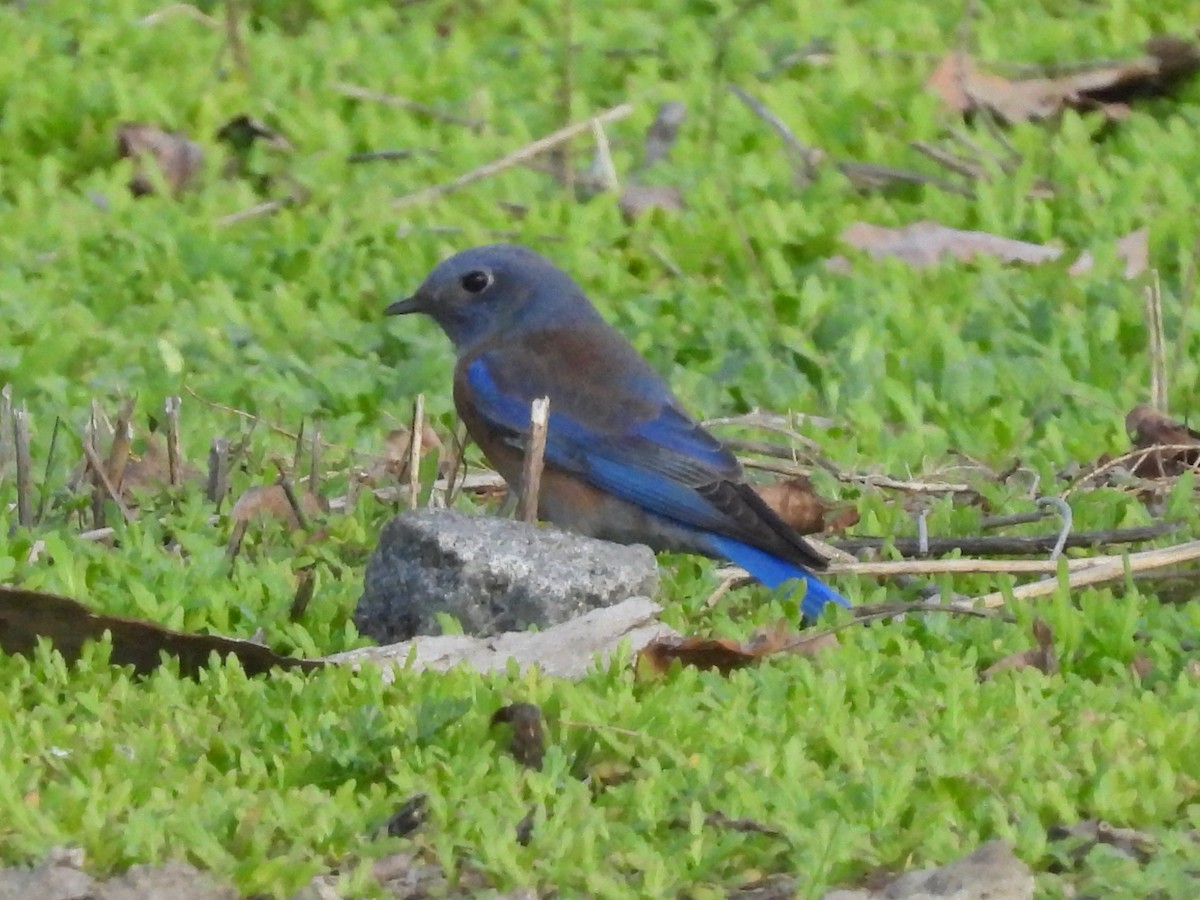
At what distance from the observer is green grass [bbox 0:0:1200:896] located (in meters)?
3.80

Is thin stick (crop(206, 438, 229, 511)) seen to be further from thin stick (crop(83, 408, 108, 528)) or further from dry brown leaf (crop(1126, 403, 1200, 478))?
dry brown leaf (crop(1126, 403, 1200, 478))

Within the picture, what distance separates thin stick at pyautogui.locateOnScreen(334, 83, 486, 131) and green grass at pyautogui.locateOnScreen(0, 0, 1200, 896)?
0.07m

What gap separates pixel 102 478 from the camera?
5.52 meters

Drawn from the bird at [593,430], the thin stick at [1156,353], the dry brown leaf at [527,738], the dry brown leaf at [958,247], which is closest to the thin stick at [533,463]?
the bird at [593,430]

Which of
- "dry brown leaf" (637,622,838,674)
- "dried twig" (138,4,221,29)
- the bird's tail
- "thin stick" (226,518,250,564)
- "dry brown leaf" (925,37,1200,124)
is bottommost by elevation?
"thin stick" (226,518,250,564)

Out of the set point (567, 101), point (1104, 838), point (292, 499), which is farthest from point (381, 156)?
point (1104, 838)

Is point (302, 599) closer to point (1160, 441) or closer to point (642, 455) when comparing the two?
point (642, 455)

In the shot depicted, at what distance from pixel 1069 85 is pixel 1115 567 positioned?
185 inches

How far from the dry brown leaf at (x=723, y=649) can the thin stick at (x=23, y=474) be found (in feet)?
5.66

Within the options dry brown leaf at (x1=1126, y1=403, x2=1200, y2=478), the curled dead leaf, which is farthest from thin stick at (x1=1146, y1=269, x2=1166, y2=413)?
the curled dead leaf

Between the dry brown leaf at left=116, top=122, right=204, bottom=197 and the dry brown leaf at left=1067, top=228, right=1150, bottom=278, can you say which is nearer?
the dry brown leaf at left=1067, top=228, right=1150, bottom=278

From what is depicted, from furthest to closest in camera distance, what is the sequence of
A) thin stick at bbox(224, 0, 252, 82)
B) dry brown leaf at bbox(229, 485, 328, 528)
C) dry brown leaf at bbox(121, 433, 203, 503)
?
thin stick at bbox(224, 0, 252, 82), dry brown leaf at bbox(121, 433, 203, 503), dry brown leaf at bbox(229, 485, 328, 528)

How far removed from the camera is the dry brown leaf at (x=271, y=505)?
5.68m

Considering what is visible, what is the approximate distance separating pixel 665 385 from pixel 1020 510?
38.7 inches
